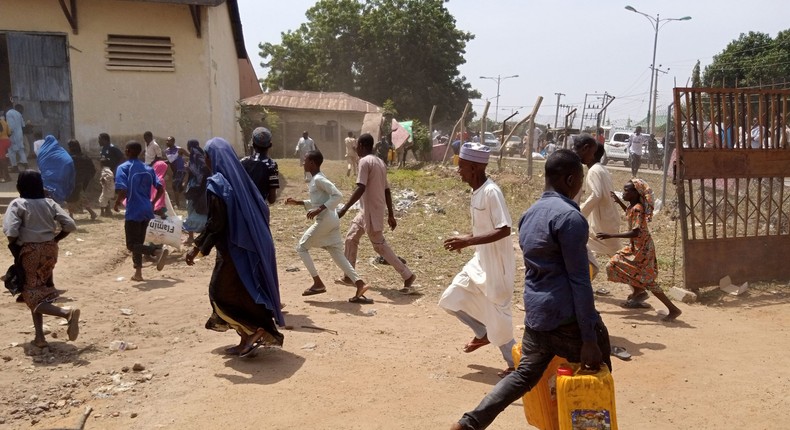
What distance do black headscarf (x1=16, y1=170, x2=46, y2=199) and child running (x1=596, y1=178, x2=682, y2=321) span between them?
4.88 m

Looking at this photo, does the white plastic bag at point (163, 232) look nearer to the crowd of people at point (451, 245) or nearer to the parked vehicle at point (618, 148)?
the crowd of people at point (451, 245)

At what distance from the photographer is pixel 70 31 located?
14352mm

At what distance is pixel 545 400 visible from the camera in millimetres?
3428

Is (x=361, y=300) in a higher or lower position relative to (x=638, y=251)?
lower

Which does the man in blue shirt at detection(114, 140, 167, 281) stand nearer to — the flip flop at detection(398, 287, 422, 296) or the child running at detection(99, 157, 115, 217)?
the flip flop at detection(398, 287, 422, 296)

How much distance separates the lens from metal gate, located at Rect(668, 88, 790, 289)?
719 cm

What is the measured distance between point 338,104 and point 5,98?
13999 mm

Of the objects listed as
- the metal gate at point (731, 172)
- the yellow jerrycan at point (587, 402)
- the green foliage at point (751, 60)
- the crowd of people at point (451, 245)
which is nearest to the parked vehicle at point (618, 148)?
the green foliage at point (751, 60)

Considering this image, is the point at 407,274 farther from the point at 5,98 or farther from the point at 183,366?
the point at 5,98

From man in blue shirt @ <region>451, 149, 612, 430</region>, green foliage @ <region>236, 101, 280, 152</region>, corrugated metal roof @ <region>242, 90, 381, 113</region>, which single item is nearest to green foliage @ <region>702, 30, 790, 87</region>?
corrugated metal roof @ <region>242, 90, 381, 113</region>

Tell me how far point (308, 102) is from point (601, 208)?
82.7ft

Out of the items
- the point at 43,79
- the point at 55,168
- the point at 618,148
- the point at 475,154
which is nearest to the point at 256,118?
the point at 43,79

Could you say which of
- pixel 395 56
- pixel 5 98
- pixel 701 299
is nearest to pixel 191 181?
pixel 701 299

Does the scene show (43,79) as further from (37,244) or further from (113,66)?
(37,244)
